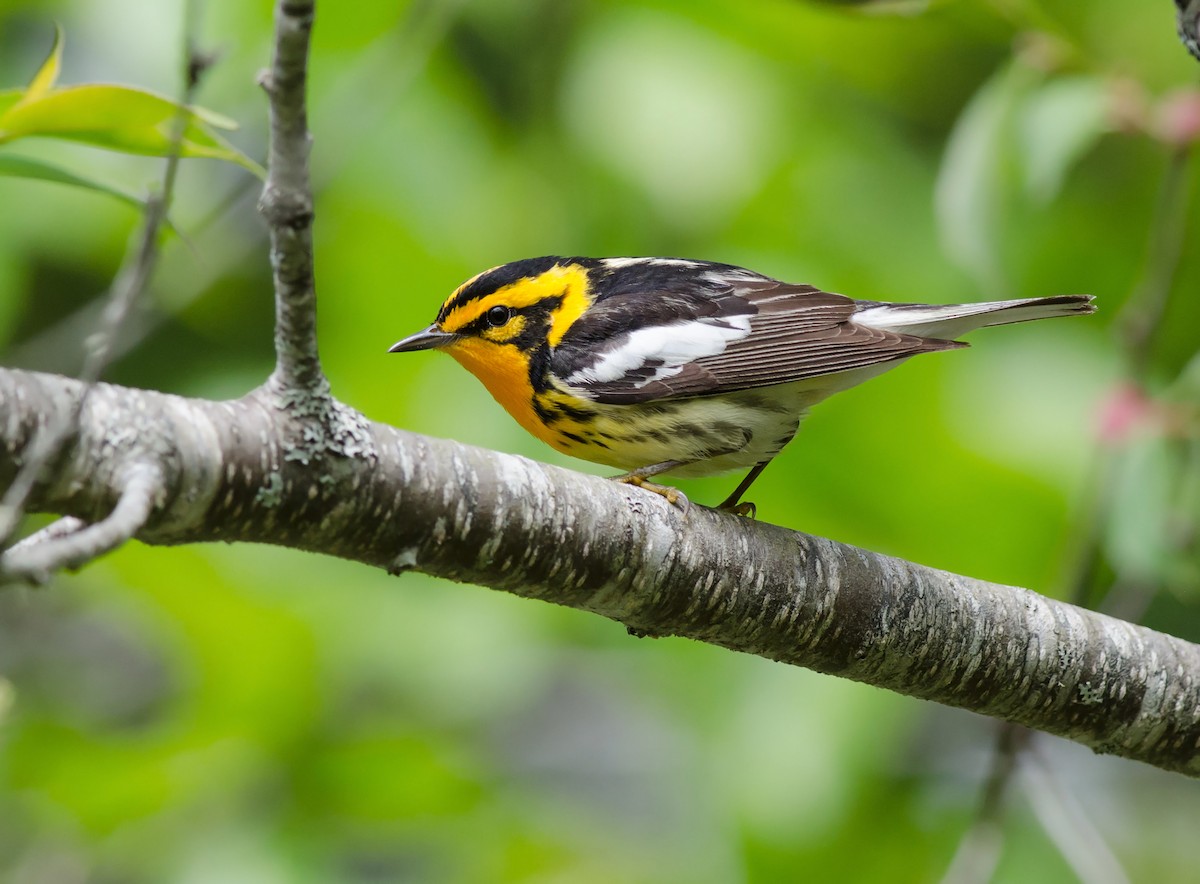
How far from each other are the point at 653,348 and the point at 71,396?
6.01ft

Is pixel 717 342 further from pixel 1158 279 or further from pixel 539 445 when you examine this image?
pixel 1158 279

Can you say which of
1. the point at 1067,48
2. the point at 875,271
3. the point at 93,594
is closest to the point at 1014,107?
the point at 1067,48

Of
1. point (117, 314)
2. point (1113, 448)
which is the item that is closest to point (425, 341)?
point (1113, 448)

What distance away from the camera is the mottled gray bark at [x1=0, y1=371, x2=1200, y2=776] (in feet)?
5.79

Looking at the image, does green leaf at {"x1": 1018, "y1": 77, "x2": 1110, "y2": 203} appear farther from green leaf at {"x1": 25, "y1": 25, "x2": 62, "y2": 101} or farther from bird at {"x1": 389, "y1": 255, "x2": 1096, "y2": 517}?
green leaf at {"x1": 25, "y1": 25, "x2": 62, "y2": 101}

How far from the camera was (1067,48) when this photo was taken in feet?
11.0

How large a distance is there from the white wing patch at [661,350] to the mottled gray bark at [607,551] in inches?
27.5

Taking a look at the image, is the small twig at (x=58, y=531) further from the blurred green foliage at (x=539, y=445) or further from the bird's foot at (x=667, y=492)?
the blurred green foliage at (x=539, y=445)

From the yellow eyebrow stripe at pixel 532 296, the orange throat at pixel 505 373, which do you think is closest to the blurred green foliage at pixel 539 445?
the orange throat at pixel 505 373

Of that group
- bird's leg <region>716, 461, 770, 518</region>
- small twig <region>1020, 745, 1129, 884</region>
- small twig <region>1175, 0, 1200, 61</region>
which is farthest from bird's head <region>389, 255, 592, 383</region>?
small twig <region>1020, 745, 1129, 884</region>

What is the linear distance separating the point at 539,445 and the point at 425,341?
2.30 feet

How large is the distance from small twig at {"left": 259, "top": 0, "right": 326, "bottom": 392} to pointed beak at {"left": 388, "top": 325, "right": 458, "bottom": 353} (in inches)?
64.0

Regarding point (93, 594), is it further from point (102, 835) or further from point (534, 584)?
point (534, 584)

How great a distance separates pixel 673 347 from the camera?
3.26m
